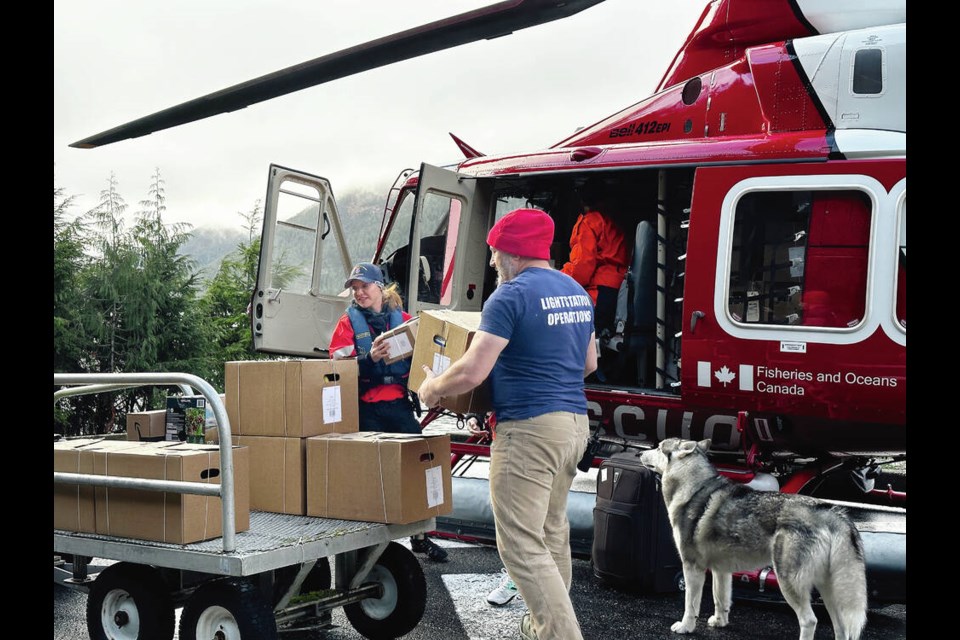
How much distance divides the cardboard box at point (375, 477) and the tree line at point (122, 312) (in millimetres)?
7156

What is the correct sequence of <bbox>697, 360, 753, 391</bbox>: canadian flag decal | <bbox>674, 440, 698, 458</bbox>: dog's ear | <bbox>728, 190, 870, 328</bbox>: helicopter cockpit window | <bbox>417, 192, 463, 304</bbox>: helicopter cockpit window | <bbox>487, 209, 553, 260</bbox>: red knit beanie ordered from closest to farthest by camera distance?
1. <bbox>487, 209, 553, 260</bbox>: red knit beanie
2. <bbox>674, 440, 698, 458</bbox>: dog's ear
3. <bbox>728, 190, 870, 328</bbox>: helicopter cockpit window
4. <bbox>697, 360, 753, 391</bbox>: canadian flag decal
5. <bbox>417, 192, 463, 304</bbox>: helicopter cockpit window

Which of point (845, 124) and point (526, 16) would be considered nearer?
point (526, 16)

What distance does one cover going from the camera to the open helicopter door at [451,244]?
23.2ft

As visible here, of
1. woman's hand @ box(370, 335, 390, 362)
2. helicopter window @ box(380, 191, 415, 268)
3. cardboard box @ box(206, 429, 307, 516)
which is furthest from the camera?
helicopter window @ box(380, 191, 415, 268)

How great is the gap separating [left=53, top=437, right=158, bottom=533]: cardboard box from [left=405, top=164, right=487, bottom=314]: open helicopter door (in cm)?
320

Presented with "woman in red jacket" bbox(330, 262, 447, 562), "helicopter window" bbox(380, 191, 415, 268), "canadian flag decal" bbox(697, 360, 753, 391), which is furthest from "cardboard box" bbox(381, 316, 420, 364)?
"helicopter window" bbox(380, 191, 415, 268)

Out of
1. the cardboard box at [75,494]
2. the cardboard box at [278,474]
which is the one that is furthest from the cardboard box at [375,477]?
the cardboard box at [75,494]

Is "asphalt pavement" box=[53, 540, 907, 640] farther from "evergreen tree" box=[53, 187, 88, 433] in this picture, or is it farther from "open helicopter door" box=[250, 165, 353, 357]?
"evergreen tree" box=[53, 187, 88, 433]

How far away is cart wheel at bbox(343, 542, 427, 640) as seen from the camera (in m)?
4.66

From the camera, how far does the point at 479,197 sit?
7.40 meters

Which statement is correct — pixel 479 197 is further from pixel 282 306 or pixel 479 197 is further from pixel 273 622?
pixel 273 622
